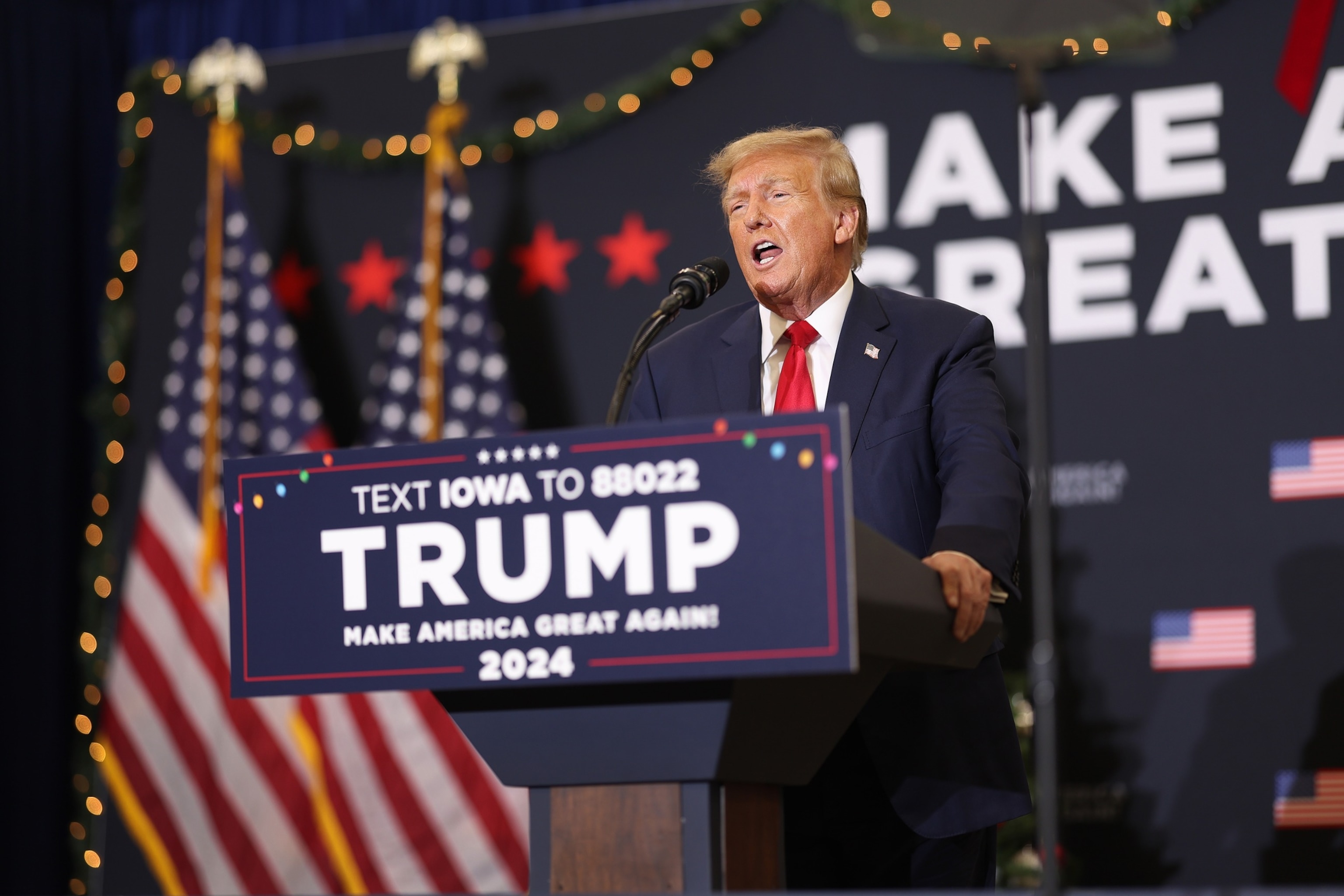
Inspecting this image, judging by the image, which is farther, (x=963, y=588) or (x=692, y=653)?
(x=963, y=588)

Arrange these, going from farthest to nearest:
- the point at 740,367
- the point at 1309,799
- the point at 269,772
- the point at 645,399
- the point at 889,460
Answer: the point at 269,772 → the point at 1309,799 → the point at 645,399 → the point at 740,367 → the point at 889,460

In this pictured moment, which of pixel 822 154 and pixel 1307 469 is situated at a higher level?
pixel 822 154

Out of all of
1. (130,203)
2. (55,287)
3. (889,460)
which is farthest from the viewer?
(55,287)

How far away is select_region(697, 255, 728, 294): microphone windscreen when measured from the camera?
2.00 meters

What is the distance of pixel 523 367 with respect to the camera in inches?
190

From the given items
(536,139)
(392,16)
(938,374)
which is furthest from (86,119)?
(938,374)

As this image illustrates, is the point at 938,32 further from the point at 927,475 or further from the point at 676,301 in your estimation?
the point at 676,301

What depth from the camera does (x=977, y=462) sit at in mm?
1921

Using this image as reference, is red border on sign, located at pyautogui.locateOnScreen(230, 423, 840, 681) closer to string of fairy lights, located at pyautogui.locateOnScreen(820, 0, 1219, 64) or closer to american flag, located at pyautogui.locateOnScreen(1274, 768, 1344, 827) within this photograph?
string of fairy lights, located at pyautogui.locateOnScreen(820, 0, 1219, 64)

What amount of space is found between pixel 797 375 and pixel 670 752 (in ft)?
2.36

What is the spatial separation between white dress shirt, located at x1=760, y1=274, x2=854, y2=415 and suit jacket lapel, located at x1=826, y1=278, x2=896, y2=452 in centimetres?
1

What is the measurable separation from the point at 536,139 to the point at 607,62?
34 cm

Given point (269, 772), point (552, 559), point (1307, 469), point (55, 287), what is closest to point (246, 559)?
point (552, 559)

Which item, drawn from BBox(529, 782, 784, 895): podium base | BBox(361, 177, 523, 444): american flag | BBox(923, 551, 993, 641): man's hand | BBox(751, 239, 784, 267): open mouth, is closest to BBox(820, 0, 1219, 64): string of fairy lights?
BBox(361, 177, 523, 444): american flag
